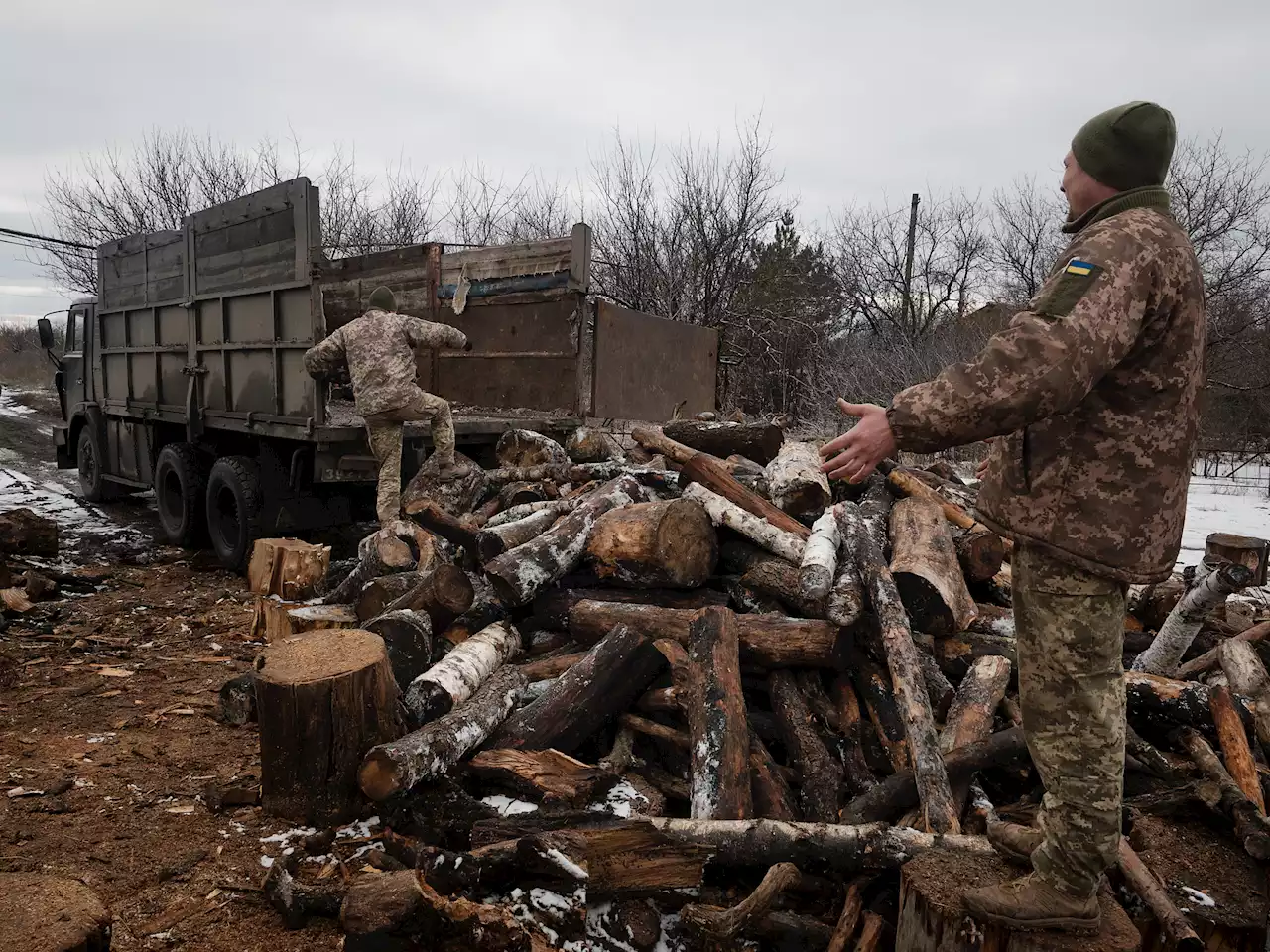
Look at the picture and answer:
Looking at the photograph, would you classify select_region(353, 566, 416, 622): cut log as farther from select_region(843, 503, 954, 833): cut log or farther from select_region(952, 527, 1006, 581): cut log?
select_region(952, 527, 1006, 581): cut log

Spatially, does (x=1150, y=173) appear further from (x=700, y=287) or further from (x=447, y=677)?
(x=700, y=287)

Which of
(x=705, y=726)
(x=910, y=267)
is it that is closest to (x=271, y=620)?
(x=705, y=726)

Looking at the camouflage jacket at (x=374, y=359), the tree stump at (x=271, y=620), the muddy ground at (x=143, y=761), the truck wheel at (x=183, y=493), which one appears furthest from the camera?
the truck wheel at (x=183, y=493)

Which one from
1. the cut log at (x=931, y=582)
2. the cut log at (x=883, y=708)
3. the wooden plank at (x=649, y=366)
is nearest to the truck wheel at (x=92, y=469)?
the wooden plank at (x=649, y=366)

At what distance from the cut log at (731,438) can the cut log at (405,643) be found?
307cm

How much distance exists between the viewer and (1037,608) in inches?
81.9

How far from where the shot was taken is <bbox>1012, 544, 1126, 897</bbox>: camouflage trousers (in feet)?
6.62

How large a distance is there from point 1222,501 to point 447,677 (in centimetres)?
1365

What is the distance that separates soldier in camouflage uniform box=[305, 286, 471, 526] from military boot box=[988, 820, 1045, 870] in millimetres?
4935

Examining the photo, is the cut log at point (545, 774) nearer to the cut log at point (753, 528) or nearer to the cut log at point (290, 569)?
the cut log at point (753, 528)

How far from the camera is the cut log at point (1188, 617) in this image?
3514 mm

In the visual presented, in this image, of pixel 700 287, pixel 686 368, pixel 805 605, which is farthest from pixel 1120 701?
pixel 700 287

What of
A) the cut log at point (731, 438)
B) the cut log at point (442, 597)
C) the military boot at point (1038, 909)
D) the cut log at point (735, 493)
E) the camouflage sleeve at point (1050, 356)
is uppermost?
the camouflage sleeve at point (1050, 356)

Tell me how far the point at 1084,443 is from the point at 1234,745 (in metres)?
2.23
